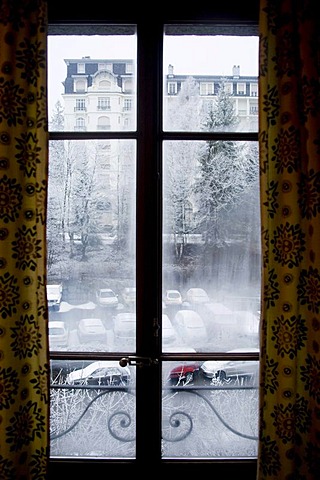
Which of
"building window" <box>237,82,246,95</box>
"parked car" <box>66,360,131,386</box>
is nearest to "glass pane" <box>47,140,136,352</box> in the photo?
"parked car" <box>66,360,131,386</box>

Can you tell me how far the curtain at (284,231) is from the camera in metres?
1.79

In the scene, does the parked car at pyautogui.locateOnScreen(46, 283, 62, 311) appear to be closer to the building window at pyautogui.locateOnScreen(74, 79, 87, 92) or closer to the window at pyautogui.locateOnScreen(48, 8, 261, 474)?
the window at pyautogui.locateOnScreen(48, 8, 261, 474)

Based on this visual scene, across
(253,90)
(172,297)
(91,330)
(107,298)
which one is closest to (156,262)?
(172,297)

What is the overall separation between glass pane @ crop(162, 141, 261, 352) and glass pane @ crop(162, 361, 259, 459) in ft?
0.41

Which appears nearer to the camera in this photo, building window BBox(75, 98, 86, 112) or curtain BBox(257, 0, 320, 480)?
curtain BBox(257, 0, 320, 480)

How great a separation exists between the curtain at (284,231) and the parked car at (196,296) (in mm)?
290

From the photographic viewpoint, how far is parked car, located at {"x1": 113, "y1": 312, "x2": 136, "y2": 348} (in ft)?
6.44

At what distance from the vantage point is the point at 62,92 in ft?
6.49

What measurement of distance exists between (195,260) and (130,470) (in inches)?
39.8

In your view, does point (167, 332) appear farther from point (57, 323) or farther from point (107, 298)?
point (57, 323)

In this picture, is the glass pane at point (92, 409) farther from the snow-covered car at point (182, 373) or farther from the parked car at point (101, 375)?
the snow-covered car at point (182, 373)

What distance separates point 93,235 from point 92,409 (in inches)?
31.8

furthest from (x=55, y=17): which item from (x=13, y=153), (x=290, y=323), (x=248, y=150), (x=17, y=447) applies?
(x=17, y=447)

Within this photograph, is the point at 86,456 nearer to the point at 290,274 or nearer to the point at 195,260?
the point at 195,260
